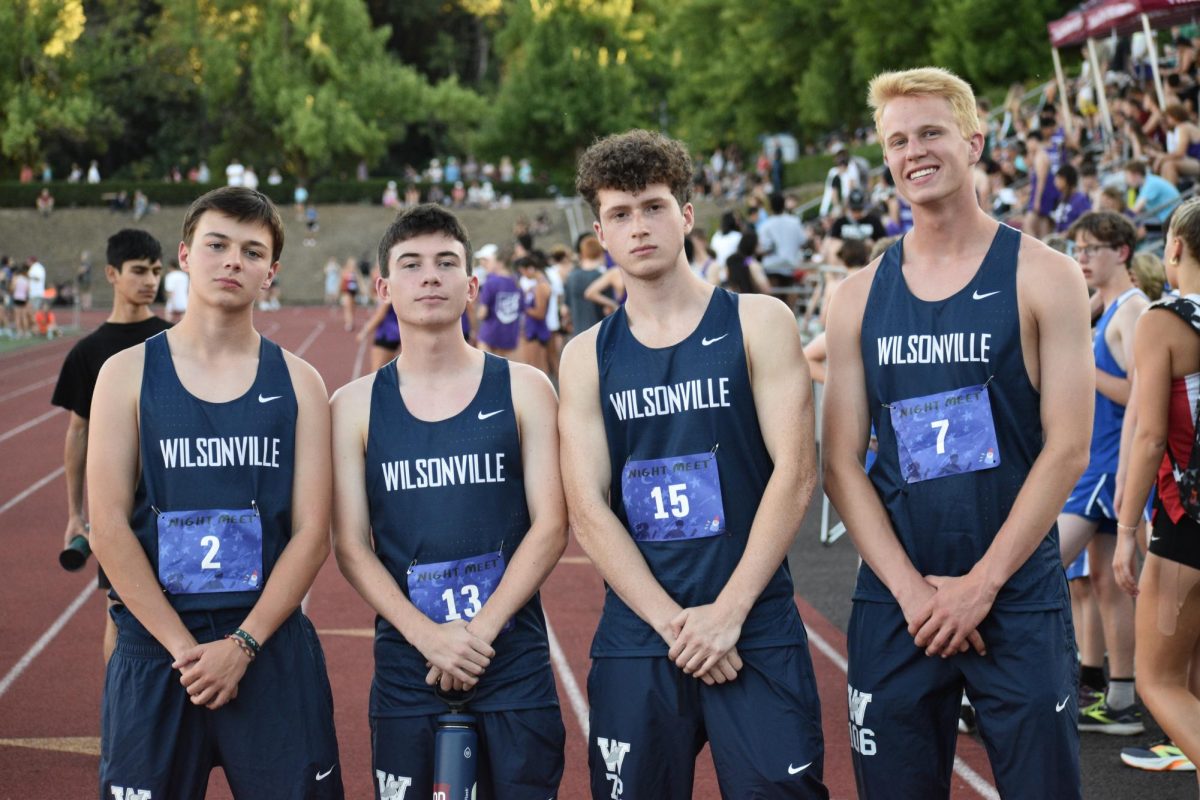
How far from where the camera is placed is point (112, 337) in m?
5.16

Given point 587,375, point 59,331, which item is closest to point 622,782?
point 587,375

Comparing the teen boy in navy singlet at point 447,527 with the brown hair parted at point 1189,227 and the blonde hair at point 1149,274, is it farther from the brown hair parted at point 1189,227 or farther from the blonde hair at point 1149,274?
the blonde hair at point 1149,274

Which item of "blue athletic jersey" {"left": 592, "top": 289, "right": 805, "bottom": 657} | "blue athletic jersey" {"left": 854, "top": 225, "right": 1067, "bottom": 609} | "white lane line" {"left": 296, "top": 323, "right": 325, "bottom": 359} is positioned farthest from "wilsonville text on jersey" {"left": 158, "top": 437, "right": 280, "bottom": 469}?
"white lane line" {"left": 296, "top": 323, "right": 325, "bottom": 359}

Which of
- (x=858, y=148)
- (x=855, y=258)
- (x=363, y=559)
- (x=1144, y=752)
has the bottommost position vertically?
(x=1144, y=752)

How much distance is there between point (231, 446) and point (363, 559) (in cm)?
44

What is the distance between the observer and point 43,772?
16.7 feet

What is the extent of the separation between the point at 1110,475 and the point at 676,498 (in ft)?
8.77

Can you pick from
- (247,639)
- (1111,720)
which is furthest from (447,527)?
(1111,720)

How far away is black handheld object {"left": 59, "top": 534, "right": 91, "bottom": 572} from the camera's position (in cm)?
403

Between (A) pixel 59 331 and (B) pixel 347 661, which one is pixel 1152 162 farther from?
(A) pixel 59 331

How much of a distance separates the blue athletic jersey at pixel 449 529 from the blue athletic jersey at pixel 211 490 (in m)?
0.25

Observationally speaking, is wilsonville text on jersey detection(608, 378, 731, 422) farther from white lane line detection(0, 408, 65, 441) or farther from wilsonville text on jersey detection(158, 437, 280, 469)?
white lane line detection(0, 408, 65, 441)

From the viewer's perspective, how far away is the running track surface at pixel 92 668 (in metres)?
5.07

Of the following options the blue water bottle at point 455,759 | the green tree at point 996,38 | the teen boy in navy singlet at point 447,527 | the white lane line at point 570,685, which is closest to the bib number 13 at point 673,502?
the teen boy in navy singlet at point 447,527
